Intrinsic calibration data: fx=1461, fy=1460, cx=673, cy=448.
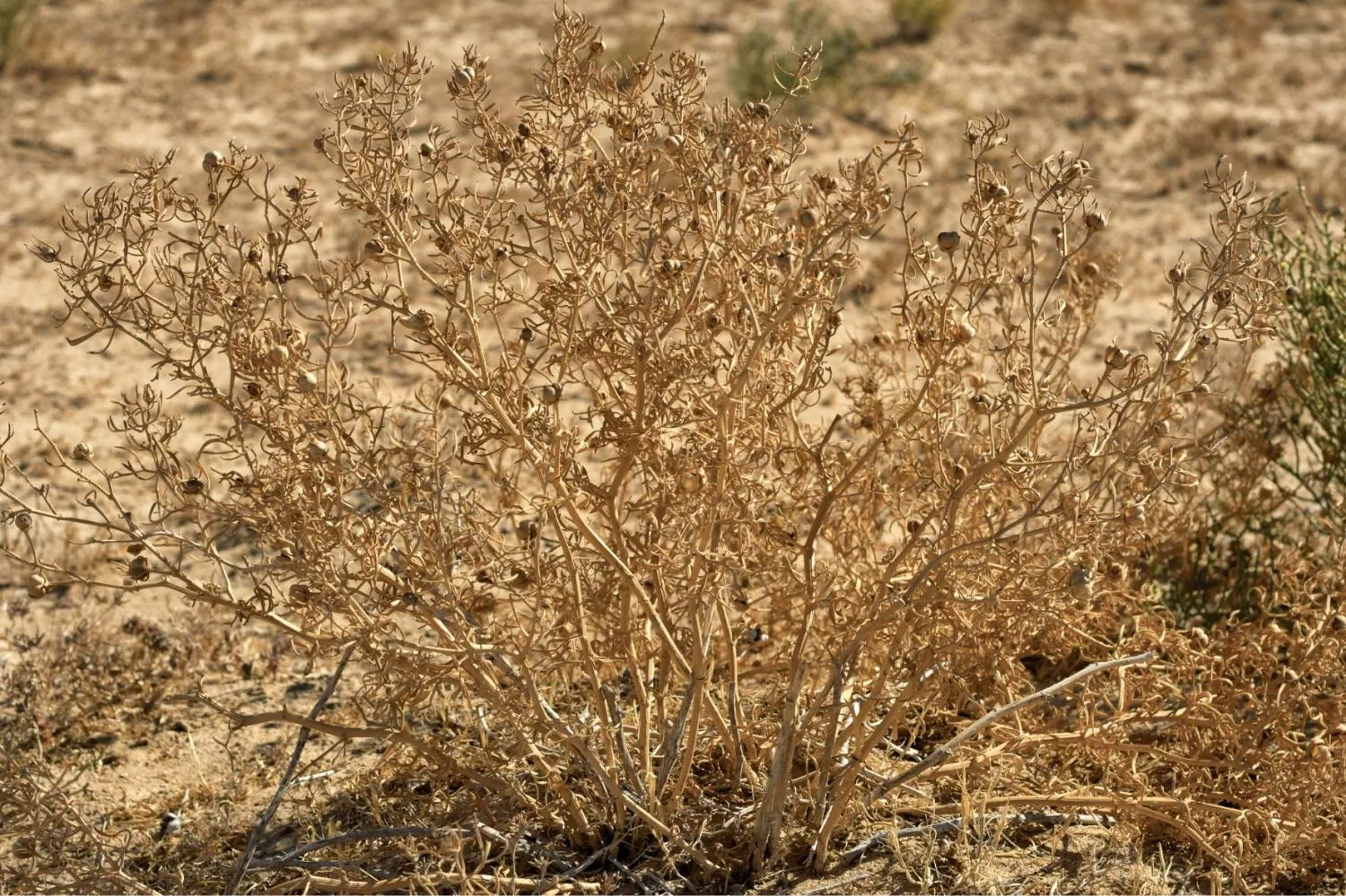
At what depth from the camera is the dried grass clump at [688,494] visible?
273 centimetres

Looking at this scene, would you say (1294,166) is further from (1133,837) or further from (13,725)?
(13,725)

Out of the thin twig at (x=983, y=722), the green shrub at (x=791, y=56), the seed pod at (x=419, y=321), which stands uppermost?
the seed pod at (x=419, y=321)

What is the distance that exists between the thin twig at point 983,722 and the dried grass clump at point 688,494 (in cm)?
1

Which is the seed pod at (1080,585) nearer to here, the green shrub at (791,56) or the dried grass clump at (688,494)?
the dried grass clump at (688,494)

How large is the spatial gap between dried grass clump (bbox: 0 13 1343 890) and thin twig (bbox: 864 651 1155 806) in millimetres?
15

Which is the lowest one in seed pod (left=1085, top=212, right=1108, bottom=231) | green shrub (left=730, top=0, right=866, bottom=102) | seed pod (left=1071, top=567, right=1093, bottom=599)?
seed pod (left=1071, top=567, right=1093, bottom=599)

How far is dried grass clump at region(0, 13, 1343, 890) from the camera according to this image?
273 centimetres

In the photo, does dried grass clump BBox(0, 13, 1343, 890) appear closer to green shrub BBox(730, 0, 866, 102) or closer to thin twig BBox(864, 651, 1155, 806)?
thin twig BBox(864, 651, 1155, 806)

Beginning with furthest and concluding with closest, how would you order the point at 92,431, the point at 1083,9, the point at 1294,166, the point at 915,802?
the point at 1083,9, the point at 1294,166, the point at 92,431, the point at 915,802

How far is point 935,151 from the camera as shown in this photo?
8.76 metres

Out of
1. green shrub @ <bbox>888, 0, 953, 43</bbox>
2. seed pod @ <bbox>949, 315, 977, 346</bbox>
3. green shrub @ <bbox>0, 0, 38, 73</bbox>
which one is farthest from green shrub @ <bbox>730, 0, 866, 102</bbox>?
seed pod @ <bbox>949, 315, 977, 346</bbox>

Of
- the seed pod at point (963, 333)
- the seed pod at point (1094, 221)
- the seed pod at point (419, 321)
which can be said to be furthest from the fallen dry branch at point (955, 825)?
the seed pod at point (419, 321)

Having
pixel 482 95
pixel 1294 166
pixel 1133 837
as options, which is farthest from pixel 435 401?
pixel 1294 166

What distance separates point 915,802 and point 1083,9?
9.51 meters
